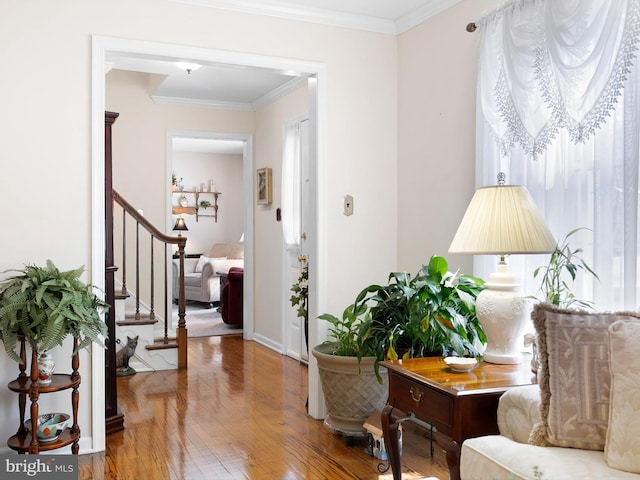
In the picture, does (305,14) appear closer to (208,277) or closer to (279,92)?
(279,92)

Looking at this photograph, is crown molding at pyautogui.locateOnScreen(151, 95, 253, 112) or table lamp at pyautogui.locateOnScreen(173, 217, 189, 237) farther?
table lamp at pyautogui.locateOnScreen(173, 217, 189, 237)

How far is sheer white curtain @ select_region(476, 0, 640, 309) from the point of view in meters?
2.40

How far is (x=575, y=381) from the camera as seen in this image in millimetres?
1909

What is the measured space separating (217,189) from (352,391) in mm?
8661

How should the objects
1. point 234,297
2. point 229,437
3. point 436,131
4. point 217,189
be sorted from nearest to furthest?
point 229,437 → point 436,131 → point 234,297 → point 217,189

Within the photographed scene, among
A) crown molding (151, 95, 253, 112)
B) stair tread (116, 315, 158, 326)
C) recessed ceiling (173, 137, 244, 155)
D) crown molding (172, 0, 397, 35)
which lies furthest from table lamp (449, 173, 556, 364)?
recessed ceiling (173, 137, 244, 155)

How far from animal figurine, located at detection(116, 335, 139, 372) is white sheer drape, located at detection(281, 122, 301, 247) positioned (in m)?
1.66

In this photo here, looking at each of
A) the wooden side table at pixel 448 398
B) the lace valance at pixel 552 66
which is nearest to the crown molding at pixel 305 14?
the lace valance at pixel 552 66

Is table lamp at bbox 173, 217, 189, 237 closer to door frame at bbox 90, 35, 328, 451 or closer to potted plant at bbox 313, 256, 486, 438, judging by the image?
door frame at bbox 90, 35, 328, 451

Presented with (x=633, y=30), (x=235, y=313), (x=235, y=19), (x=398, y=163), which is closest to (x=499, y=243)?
(x=633, y=30)

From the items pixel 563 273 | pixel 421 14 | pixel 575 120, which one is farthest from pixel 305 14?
pixel 563 273

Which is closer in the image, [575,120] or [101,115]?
[575,120]

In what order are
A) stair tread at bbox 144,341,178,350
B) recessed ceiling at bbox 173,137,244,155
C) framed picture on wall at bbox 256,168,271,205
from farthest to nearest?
recessed ceiling at bbox 173,137,244,155 → framed picture on wall at bbox 256,168,271,205 → stair tread at bbox 144,341,178,350

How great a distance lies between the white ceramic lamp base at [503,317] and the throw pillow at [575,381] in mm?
499
